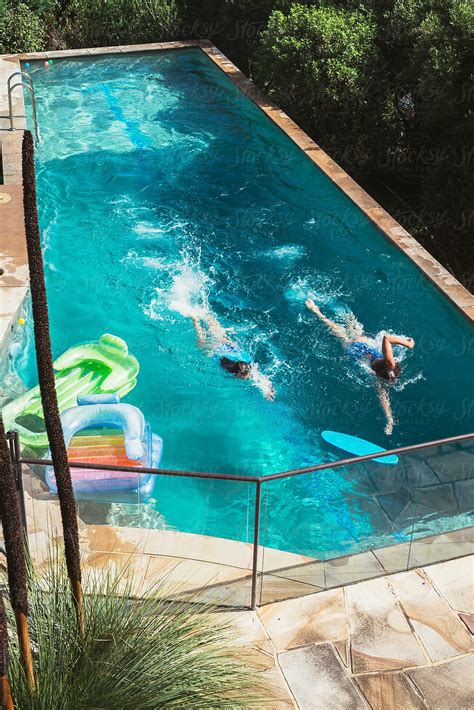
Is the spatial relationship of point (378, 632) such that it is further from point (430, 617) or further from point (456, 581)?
point (456, 581)

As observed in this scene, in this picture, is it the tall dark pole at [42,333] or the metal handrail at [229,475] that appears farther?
the metal handrail at [229,475]

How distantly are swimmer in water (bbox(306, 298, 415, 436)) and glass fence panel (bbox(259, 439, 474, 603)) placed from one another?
356cm

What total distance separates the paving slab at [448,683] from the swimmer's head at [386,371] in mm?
5050

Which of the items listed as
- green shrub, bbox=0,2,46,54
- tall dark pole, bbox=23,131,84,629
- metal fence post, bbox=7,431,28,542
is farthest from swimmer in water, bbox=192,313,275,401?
green shrub, bbox=0,2,46,54

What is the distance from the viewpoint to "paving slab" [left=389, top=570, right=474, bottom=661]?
5953 mm

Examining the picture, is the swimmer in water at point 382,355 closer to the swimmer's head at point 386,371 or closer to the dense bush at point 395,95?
the swimmer's head at point 386,371

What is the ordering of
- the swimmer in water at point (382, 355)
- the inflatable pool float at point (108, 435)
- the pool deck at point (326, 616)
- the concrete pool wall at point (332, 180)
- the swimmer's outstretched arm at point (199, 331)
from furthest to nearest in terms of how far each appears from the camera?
the swimmer's outstretched arm at point (199, 331) → the swimmer in water at point (382, 355) → the inflatable pool float at point (108, 435) → the concrete pool wall at point (332, 180) → the pool deck at point (326, 616)

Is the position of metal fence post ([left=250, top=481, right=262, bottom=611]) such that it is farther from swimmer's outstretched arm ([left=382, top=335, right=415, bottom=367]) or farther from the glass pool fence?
swimmer's outstretched arm ([left=382, top=335, right=415, bottom=367])

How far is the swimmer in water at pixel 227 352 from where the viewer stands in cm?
1066

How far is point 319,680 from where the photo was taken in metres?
5.67

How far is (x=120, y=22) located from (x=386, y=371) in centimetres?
1398

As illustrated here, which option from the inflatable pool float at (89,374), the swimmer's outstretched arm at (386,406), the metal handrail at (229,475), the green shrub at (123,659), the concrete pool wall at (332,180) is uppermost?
the green shrub at (123,659)

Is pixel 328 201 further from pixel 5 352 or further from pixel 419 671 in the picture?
pixel 419 671

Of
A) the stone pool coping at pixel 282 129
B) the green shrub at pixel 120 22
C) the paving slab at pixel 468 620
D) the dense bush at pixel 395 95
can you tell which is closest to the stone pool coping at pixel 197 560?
the paving slab at pixel 468 620
